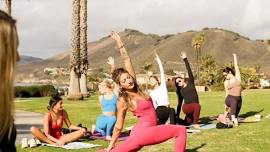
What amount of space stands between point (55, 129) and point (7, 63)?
864cm

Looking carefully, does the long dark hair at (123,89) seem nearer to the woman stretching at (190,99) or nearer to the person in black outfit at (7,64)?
the person in black outfit at (7,64)

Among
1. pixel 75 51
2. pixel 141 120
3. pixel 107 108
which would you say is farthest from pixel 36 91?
pixel 141 120

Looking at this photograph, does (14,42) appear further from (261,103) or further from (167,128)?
(261,103)

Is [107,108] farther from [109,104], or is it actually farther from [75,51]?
[75,51]

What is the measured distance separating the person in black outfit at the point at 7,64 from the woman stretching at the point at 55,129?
822 centimetres

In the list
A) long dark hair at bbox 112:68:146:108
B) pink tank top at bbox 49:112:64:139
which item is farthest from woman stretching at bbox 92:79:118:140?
long dark hair at bbox 112:68:146:108

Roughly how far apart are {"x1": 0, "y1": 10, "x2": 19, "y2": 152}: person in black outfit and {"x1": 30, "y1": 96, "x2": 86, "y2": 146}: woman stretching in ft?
27.0

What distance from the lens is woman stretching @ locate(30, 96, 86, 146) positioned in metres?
10.5

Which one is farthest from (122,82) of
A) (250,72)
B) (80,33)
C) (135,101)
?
(250,72)

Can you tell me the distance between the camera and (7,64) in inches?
88.4

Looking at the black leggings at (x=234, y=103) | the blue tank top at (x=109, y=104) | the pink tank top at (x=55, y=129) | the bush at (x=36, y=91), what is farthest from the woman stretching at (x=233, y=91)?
the bush at (x=36, y=91)

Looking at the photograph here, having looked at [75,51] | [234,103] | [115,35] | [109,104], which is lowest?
[234,103]

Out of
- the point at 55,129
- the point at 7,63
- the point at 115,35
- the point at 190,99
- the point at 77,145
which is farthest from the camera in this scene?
the point at 190,99

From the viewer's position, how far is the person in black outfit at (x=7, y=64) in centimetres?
224
